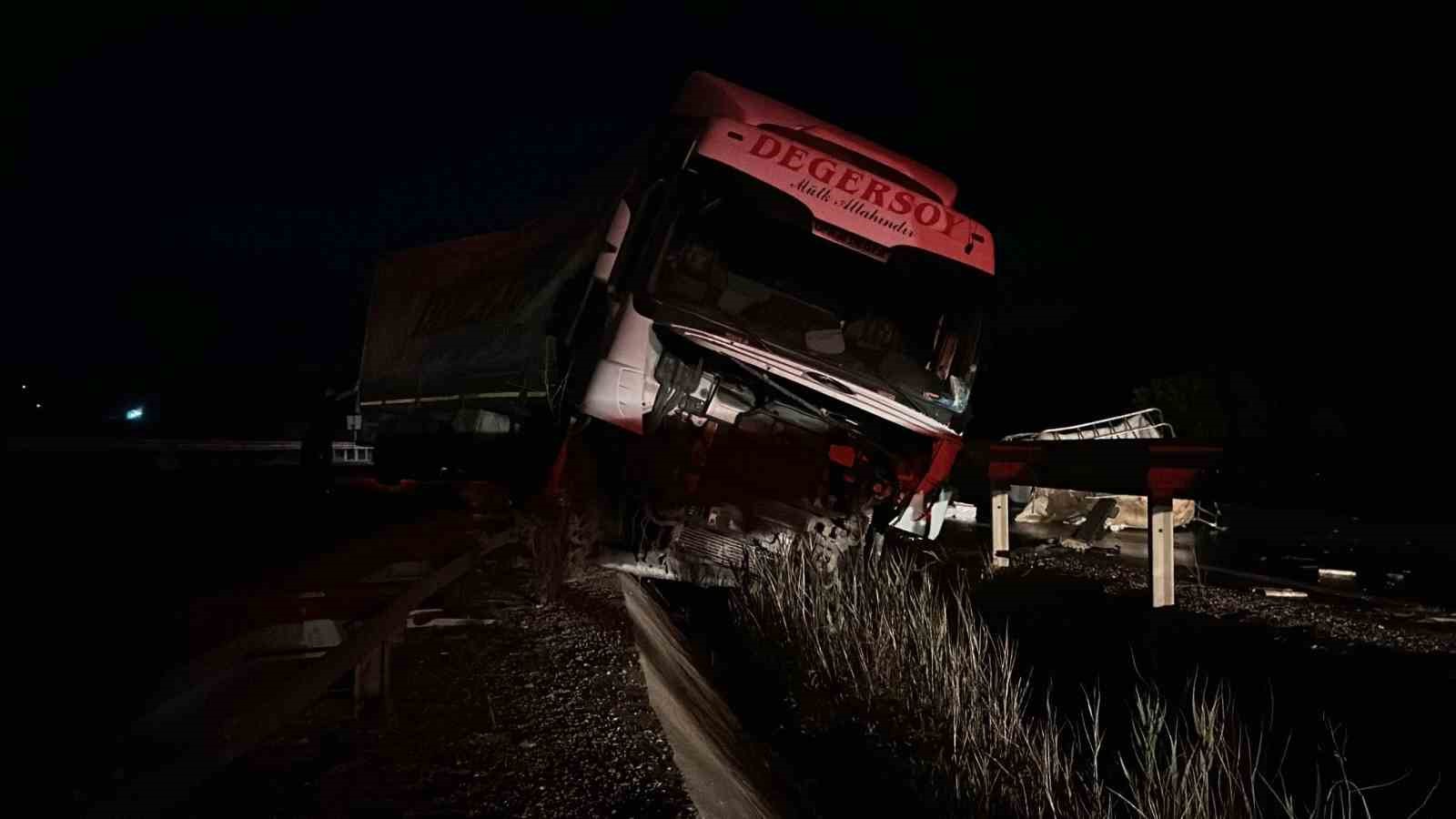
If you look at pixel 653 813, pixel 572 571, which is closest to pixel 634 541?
pixel 572 571

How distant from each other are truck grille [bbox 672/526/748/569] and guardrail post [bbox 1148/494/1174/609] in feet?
9.08

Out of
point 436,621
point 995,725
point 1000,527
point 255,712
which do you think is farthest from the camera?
point 1000,527

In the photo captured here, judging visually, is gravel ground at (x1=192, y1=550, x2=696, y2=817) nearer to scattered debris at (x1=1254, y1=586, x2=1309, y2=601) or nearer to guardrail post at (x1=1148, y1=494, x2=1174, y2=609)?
guardrail post at (x1=1148, y1=494, x2=1174, y2=609)

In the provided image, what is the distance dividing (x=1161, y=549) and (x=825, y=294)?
2861 millimetres

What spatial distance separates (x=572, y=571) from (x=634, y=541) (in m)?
0.65

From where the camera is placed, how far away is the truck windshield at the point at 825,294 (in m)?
6.57

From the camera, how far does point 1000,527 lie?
27.5 feet

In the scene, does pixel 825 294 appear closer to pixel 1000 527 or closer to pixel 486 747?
pixel 1000 527

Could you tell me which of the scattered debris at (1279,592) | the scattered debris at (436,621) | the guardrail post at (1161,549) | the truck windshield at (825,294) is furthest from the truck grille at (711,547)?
the scattered debris at (1279,592)

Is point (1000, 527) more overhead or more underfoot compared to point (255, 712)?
more overhead

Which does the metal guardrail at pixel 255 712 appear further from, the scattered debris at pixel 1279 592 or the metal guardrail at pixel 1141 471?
the scattered debris at pixel 1279 592

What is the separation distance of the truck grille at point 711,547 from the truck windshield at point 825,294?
60.8 inches

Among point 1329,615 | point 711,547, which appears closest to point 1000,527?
point 1329,615

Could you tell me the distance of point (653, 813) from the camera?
2.79m
